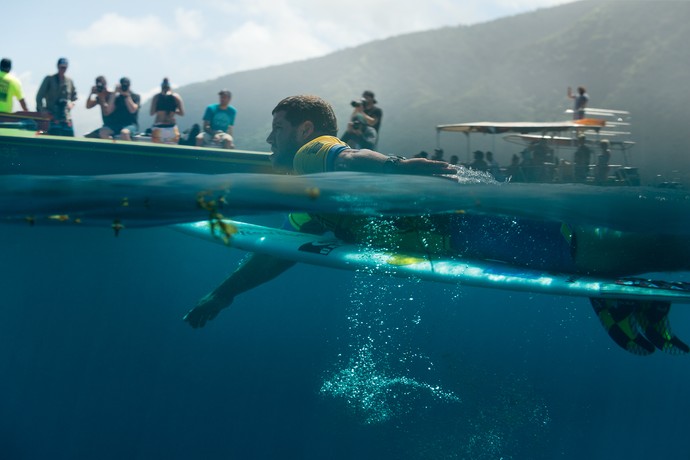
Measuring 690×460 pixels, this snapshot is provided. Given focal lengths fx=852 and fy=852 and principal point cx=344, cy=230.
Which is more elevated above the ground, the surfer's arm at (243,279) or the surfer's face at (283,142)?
the surfer's face at (283,142)

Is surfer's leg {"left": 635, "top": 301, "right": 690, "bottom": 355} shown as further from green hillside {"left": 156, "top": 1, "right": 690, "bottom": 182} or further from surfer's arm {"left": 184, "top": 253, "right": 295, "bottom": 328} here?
green hillside {"left": 156, "top": 1, "right": 690, "bottom": 182}

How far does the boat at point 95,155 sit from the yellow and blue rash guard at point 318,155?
83.1 inches

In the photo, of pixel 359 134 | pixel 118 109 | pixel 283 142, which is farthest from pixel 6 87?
pixel 283 142

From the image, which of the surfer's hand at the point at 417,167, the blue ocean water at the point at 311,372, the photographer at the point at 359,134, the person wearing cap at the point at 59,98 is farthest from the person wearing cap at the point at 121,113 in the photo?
the surfer's hand at the point at 417,167

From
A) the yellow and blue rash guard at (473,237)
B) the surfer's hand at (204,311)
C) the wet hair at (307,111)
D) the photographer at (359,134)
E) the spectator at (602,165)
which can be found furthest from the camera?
the spectator at (602,165)

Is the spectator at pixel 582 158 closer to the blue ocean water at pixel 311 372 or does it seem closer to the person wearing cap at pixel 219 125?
the blue ocean water at pixel 311 372

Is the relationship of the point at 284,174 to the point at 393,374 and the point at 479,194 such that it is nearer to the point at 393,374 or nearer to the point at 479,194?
the point at 479,194

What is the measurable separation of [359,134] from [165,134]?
2255mm

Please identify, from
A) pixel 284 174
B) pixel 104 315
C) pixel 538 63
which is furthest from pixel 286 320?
pixel 538 63

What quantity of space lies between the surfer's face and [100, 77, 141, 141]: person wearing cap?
3.68 metres

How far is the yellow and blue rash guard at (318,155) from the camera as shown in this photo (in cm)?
544

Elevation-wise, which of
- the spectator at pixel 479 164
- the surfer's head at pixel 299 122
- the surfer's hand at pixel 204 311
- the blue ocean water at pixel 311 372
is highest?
the surfer's head at pixel 299 122

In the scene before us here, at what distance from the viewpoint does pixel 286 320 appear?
1020cm

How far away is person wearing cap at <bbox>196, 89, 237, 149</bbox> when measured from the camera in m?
9.45
